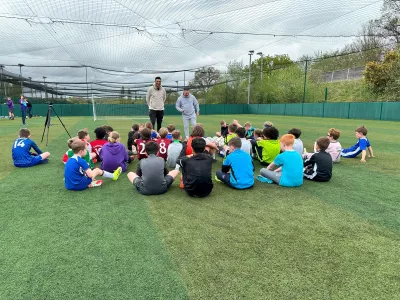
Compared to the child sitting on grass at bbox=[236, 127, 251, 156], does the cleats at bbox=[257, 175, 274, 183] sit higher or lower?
lower

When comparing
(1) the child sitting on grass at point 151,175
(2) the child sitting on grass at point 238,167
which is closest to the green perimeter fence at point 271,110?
(2) the child sitting on grass at point 238,167

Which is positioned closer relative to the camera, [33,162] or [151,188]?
[151,188]

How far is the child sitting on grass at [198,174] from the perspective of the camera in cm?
406

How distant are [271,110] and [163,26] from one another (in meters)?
22.3

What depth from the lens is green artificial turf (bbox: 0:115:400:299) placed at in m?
2.13

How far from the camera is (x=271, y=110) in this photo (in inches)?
1318

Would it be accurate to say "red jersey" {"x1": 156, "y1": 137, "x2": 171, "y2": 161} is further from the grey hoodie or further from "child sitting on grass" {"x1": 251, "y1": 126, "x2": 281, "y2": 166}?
the grey hoodie

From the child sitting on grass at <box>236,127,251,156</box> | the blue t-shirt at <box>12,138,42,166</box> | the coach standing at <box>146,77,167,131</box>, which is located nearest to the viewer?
the child sitting on grass at <box>236,127,251,156</box>

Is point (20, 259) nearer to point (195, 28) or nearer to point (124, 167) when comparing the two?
point (124, 167)

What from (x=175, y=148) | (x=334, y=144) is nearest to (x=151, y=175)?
(x=175, y=148)

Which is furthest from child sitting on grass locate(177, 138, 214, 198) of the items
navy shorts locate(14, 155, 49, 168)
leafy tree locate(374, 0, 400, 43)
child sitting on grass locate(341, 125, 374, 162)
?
leafy tree locate(374, 0, 400, 43)

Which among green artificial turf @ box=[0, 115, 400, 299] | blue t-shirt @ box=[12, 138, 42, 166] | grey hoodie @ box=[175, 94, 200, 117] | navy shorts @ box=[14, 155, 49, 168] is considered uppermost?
grey hoodie @ box=[175, 94, 200, 117]

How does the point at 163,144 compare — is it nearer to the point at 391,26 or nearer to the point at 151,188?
the point at 151,188

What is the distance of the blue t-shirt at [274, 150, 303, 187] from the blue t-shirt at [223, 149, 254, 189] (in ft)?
1.87
